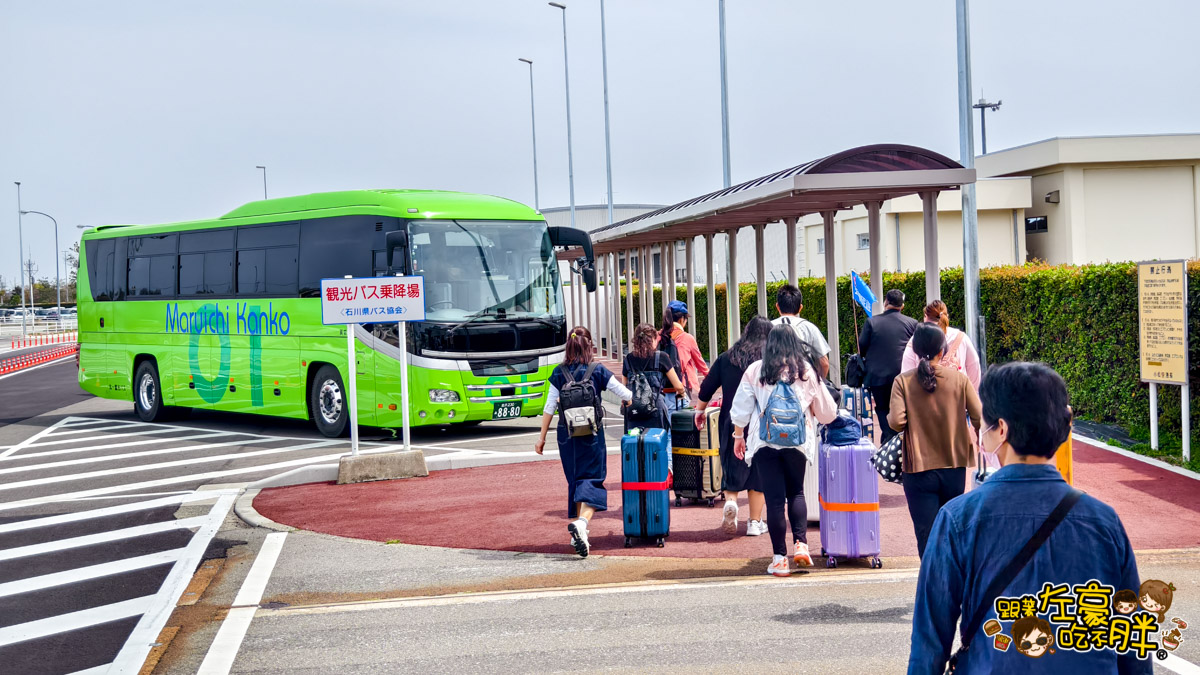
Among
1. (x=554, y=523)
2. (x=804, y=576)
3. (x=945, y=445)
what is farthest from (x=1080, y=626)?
(x=554, y=523)

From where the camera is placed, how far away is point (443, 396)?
16984 millimetres

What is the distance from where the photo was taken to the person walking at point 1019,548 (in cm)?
282

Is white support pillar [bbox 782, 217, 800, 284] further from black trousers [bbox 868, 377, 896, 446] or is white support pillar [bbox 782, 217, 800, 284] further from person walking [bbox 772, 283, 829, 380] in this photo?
person walking [bbox 772, 283, 829, 380]

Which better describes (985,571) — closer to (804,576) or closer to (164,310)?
(804,576)

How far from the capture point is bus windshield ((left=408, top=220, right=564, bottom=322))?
673 inches

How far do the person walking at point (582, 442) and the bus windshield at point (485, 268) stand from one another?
8034mm

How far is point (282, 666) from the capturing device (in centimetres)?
639

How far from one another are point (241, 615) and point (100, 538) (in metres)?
3.84

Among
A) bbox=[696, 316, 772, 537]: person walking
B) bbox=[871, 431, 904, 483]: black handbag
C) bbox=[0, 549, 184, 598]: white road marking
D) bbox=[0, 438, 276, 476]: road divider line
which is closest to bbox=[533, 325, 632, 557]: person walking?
bbox=[696, 316, 772, 537]: person walking

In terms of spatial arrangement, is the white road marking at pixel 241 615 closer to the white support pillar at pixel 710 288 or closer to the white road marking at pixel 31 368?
the white support pillar at pixel 710 288

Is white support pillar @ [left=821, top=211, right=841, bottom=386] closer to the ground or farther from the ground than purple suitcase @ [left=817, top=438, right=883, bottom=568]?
farther from the ground

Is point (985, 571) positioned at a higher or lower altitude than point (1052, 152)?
lower

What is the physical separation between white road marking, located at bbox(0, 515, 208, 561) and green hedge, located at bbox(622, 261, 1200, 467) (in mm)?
9612

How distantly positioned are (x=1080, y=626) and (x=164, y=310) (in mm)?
20393
